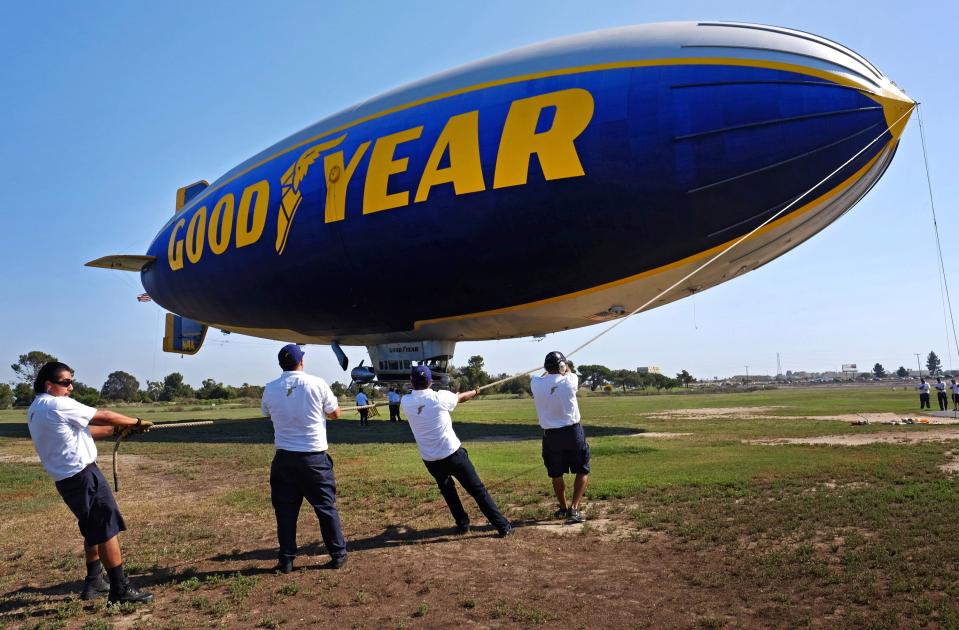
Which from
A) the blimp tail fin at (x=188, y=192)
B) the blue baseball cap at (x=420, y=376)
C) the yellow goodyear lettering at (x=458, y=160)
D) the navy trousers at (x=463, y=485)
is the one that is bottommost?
the navy trousers at (x=463, y=485)

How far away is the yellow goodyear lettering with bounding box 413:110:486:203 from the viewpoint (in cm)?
1581

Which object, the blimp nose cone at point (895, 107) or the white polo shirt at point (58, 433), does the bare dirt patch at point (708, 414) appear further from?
the white polo shirt at point (58, 433)

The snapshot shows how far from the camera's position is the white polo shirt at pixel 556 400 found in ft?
24.3

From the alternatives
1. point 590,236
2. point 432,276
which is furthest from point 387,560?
point 432,276

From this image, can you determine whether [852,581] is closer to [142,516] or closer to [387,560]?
[387,560]

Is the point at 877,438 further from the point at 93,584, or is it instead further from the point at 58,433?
the point at 58,433

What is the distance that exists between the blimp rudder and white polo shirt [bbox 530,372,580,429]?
25.9 feet

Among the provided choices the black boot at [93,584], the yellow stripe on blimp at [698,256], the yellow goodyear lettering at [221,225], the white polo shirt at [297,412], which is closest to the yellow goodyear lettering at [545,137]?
the yellow stripe on blimp at [698,256]

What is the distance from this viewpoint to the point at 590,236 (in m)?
14.9

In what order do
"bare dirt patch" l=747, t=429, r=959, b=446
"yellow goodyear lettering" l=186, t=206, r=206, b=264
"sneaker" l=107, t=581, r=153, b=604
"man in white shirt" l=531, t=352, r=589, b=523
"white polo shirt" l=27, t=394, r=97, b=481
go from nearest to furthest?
1. "sneaker" l=107, t=581, r=153, b=604
2. "white polo shirt" l=27, t=394, r=97, b=481
3. "man in white shirt" l=531, t=352, r=589, b=523
4. "bare dirt patch" l=747, t=429, r=959, b=446
5. "yellow goodyear lettering" l=186, t=206, r=206, b=264

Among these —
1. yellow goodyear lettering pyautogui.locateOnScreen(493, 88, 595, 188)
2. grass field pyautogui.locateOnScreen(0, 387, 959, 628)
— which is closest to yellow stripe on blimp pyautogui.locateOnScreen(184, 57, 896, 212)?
yellow goodyear lettering pyautogui.locateOnScreen(493, 88, 595, 188)

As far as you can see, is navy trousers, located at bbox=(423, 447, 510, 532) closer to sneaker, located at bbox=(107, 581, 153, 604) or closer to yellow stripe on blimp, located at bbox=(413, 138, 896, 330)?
sneaker, located at bbox=(107, 581, 153, 604)

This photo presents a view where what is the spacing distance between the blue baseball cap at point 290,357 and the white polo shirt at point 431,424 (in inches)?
49.5

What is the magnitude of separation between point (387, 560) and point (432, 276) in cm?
1214
